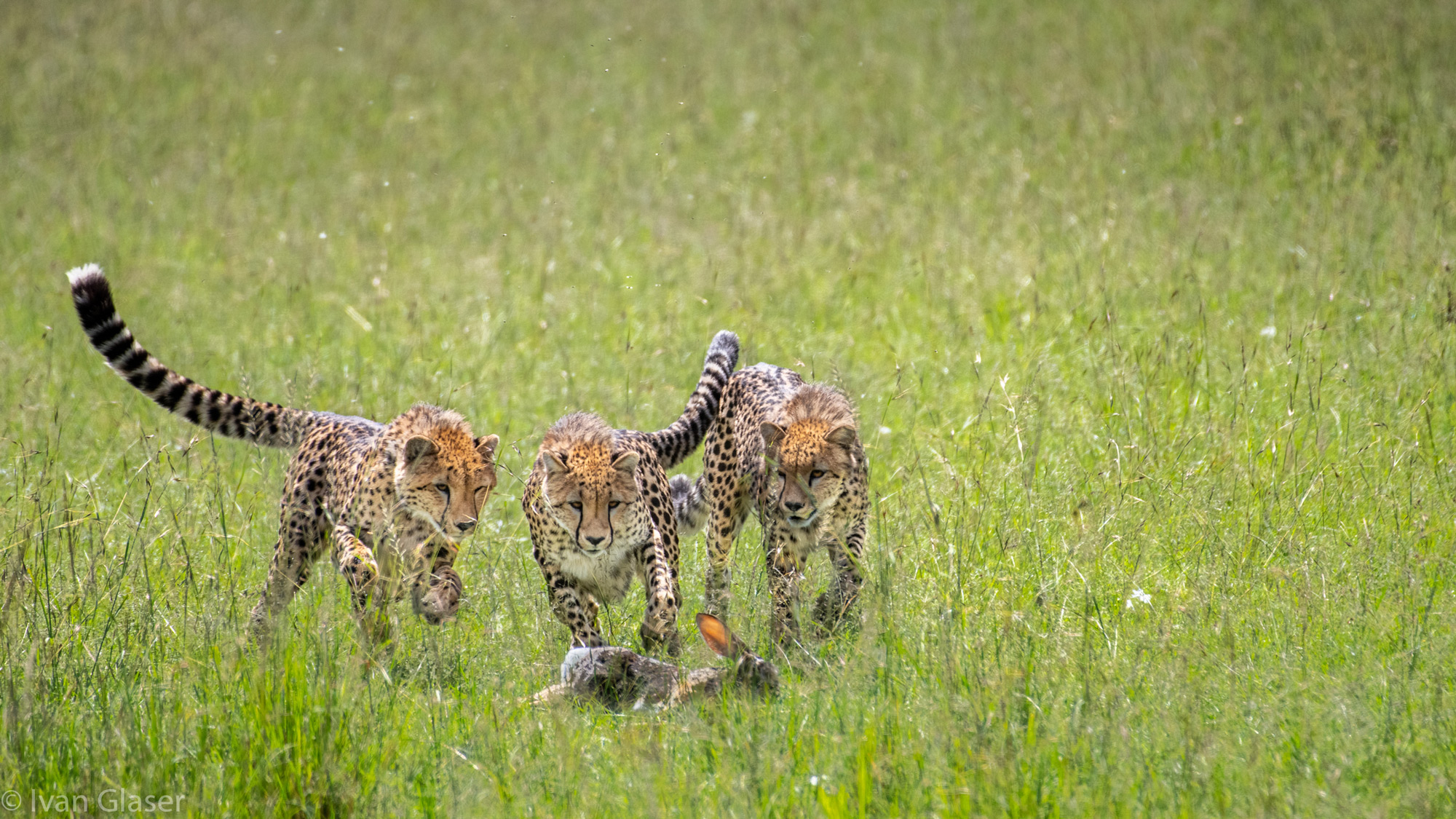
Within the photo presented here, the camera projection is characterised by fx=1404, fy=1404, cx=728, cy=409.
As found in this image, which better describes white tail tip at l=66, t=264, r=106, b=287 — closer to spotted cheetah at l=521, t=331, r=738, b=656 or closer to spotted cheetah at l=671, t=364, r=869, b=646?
spotted cheetah at l=521, t=331, r=738, b=656

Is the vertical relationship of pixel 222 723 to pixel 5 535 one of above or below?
below

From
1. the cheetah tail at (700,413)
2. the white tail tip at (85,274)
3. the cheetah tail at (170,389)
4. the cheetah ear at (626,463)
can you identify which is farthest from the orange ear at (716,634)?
the white tail tip at (85,274)

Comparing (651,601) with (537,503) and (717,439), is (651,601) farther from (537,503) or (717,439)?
(717,439)

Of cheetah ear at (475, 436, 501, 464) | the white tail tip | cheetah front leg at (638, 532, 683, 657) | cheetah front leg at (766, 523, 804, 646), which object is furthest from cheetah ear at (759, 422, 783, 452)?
the white tail tip

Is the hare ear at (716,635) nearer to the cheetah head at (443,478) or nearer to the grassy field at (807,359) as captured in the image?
the grassy field at (807,359)

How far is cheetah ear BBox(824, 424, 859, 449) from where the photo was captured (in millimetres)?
5188

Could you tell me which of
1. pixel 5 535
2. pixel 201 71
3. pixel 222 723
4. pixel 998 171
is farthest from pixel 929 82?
pixel 222 723

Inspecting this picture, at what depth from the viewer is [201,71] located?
48.2 ft

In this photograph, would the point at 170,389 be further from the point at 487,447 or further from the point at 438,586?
the point at 438,586

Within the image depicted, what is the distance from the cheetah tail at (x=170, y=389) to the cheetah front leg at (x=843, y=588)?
2302 mm

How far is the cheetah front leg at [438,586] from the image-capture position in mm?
4895

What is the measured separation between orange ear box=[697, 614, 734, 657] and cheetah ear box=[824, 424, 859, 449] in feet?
3.15

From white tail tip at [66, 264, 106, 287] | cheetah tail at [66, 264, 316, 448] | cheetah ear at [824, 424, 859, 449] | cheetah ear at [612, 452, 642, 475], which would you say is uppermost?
white tail tip at [66, 264, 106, 287]

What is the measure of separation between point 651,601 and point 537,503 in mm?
600
